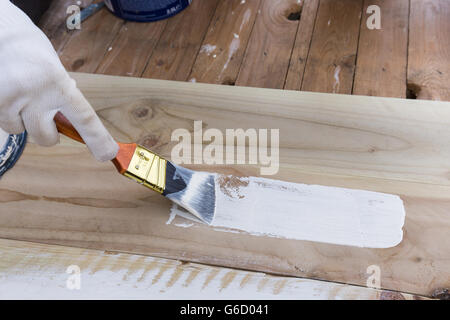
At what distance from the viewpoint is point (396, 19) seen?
161 centimetres

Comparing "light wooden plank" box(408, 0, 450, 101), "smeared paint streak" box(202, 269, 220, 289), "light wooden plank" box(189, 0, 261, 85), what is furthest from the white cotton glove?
"light wooden plank" box(408, 0, 450, 101)

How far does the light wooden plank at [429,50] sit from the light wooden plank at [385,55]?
3 cm

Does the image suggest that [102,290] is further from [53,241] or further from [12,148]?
[12,148]

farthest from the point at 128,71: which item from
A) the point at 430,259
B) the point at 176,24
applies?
the point at 430,259

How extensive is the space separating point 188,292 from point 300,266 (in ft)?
0.62

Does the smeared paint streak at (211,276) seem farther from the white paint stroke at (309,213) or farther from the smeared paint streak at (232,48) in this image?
the smeared paint streak at (232,48)

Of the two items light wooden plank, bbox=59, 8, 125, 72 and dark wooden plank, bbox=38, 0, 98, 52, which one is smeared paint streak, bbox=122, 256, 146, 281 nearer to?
light wooden plank, bbox=59, 8, 125, 72

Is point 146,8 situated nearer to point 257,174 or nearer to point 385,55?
point 385,55

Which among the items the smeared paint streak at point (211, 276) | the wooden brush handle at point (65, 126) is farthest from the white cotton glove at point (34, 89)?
the smeared paint streak at point (211, 276)

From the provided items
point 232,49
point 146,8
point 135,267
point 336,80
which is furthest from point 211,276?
point 146,8

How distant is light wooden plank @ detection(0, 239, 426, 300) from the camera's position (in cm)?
70

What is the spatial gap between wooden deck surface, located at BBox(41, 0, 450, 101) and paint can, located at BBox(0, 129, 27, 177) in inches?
29.5

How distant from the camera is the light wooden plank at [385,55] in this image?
1434 millimetres

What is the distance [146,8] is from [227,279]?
1.30 meters
